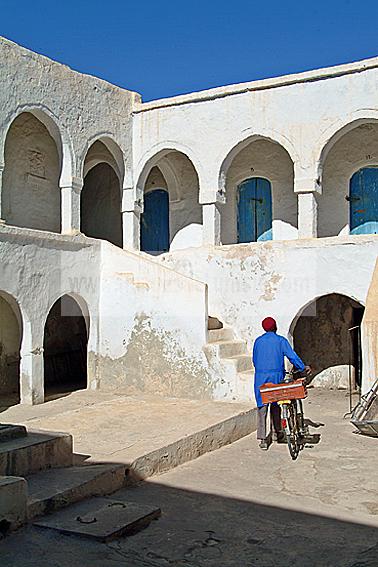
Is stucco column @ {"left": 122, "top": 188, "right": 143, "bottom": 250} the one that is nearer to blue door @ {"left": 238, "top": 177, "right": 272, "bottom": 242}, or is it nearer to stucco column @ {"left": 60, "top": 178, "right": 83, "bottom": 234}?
stucco column @ {"left": 60, "top": 178, "right": 83, "bottom": 234}

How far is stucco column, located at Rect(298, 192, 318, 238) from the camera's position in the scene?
12.7m

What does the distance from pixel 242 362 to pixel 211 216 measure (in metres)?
3.60

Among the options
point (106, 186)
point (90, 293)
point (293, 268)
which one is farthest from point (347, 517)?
point (106, 186)

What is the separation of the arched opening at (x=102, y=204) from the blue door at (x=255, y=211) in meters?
3.47

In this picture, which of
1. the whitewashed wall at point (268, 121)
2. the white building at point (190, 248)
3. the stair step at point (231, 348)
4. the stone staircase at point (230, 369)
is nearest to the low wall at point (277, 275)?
the white building at point (190, 248)

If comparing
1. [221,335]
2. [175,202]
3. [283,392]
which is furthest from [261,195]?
[283,392]

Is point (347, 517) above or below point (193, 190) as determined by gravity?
below

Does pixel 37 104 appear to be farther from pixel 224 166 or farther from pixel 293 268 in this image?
pixel 293 268

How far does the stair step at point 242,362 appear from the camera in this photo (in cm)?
1115

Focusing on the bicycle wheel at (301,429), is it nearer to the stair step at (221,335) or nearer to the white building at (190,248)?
the white building at (190,248)

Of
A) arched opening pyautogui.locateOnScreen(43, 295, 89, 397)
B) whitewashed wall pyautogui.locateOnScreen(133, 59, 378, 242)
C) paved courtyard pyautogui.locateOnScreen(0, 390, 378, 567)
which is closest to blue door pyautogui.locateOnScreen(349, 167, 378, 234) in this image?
whitewashed wall pyautogui.locateOnScreen(133, 59, 378, 242)

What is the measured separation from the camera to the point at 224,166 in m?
13.8

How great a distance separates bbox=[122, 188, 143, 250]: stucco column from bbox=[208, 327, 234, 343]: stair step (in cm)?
327

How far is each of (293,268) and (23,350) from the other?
198 inches
